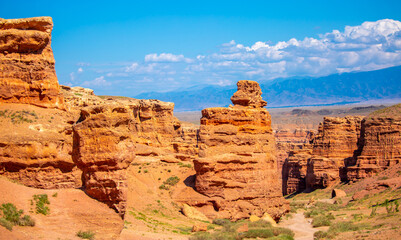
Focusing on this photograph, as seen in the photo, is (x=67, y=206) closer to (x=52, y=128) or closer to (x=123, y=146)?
(x=123, y=146)

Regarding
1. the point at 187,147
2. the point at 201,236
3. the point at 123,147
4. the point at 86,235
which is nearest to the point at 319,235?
the point at 201,236

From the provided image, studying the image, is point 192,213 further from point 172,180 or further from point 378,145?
point 378,145

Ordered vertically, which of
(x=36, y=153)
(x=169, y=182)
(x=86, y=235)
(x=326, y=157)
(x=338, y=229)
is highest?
(x=36, y=153)

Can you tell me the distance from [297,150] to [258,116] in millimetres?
38881

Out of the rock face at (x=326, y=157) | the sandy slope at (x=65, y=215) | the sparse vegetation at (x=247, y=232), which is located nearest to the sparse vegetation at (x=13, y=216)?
the sandy slope at (x=65, y=215)

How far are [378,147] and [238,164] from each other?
104ft

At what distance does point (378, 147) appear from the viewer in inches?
2421

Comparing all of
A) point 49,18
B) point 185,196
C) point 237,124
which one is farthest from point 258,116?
point 49,18

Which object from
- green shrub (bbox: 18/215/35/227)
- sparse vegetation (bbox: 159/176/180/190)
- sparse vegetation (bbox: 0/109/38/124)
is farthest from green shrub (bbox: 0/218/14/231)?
sparse vegetation (bbox: 159/176/180/190)

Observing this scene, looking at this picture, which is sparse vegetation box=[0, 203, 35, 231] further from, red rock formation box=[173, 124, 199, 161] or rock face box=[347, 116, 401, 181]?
rock face box=[347, 116, 401, 181]

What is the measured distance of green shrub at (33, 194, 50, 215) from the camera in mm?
19281

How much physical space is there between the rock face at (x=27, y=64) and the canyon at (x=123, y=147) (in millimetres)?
47

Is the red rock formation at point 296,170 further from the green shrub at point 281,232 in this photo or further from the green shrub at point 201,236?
the green shrub at point 201,236

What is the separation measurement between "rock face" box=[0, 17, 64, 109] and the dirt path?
15787 mm
